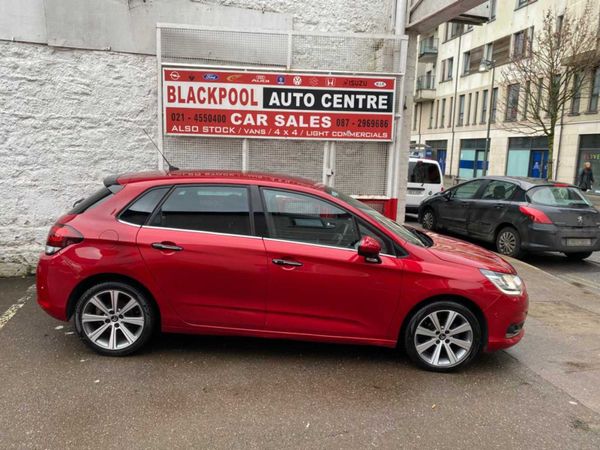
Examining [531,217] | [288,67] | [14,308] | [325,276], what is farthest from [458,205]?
[14,308]

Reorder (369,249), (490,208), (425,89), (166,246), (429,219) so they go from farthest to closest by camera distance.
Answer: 1. (425,89)
2. (429,219)
3. (490,208)
4. (166,246)
5. (369,249)

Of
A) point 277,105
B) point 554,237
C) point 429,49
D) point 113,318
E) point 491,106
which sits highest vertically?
point 429,49

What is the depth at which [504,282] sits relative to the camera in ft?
13.1

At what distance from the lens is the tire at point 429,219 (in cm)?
1126

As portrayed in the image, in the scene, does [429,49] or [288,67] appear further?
[429,49]

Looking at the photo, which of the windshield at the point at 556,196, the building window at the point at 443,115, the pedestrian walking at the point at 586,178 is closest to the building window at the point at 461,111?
the building window at the point at 443,115

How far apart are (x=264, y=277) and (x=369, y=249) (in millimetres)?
848

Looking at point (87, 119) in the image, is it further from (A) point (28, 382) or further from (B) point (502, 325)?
(B) point (502, 325)

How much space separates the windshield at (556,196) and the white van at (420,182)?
14.8ft

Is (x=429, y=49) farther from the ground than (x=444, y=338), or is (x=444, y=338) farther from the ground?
(x=429, y=49)

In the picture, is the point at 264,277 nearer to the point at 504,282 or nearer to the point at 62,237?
the point at 62,237

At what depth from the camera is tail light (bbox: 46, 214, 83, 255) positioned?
3.96 metres

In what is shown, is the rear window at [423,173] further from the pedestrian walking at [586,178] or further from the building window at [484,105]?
the building window at [484,105]

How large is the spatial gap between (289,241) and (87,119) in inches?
161
